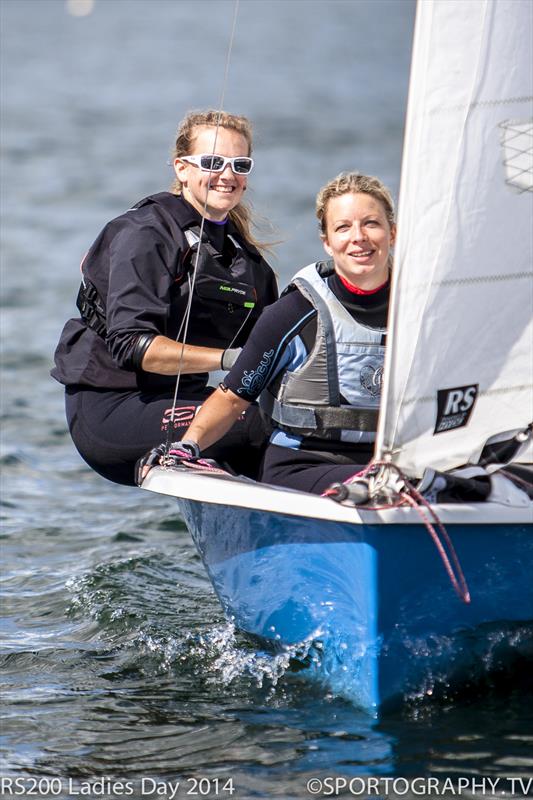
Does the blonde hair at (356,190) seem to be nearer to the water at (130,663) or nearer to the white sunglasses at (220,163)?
the white sunglasses at (220,163)

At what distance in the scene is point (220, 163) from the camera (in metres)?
4.75

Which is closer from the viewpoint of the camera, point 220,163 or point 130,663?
point 130,663

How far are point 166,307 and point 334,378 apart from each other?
2.57 feet

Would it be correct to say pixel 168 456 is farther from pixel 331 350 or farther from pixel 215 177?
pixel 215 177

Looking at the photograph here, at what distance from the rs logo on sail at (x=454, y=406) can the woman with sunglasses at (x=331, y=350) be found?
A: 0.40 metres

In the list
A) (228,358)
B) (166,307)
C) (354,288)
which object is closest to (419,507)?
(354,288)

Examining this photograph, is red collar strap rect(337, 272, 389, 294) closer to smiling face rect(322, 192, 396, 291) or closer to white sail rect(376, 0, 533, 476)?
smiling face rect(322, 192, 396, 291)

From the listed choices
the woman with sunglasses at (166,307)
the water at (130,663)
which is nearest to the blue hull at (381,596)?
the water at (130,663)

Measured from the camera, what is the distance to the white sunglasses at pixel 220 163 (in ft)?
15.5

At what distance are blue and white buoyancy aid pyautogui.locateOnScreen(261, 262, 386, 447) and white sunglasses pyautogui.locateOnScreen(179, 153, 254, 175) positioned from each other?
2.46 ft

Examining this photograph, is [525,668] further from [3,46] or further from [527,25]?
[3,46]

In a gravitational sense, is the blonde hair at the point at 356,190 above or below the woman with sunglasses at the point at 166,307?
above

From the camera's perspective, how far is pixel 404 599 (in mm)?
3656

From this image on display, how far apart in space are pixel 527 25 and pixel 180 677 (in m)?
2.25
